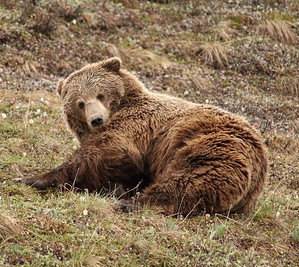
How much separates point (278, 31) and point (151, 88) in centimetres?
560

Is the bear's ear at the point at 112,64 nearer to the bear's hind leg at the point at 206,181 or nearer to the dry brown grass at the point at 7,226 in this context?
the bear's hind leg at the point at 206,181

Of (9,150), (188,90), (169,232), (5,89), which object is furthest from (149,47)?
(169,232)

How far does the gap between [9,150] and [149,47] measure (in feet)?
30.9

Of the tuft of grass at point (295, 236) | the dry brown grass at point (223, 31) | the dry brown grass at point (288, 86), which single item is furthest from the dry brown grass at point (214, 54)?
the tuft of grass at point (295, 236)

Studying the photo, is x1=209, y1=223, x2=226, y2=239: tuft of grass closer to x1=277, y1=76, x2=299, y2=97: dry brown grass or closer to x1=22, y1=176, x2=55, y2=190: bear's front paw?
x1=22, y1=176, x2=55, y2=190: bear's front paw

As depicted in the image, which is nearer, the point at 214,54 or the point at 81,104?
the point at 81,104

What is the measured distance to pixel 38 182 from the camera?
717 cm

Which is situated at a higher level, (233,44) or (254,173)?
(254,173)

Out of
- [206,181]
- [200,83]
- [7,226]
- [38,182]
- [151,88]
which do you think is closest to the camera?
[7,226]

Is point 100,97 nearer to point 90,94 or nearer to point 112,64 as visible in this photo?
point 90,94

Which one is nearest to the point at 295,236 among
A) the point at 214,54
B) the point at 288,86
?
the point at 288,86

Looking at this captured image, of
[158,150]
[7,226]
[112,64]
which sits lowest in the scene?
[158,150]

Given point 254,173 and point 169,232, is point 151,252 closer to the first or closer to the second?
point 169,232

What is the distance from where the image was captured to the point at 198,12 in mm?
19891
